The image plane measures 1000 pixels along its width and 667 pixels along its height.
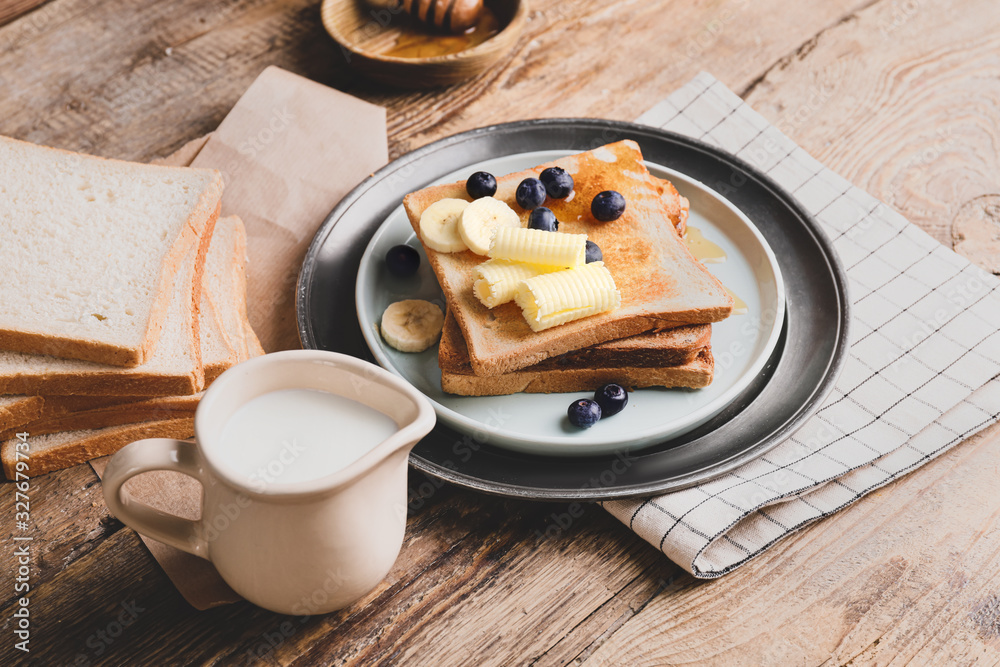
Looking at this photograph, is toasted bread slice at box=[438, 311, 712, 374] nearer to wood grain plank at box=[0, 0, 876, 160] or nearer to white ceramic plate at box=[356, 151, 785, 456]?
white ceramic plate at box=[356, 151, 785, 456]

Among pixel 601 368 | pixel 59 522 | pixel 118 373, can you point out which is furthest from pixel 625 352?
pixel 59 522

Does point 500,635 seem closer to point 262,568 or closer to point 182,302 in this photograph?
point 262,568

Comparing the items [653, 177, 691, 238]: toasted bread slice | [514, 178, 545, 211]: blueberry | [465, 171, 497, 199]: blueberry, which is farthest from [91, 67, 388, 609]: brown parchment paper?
[653, 177, 691, 238]: toasted bread slice

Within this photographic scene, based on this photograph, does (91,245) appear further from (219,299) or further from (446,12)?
(446,12)

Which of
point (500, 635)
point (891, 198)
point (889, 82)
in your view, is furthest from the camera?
point (889, 82)

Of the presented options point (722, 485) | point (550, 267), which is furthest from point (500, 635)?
point (550, 267)
